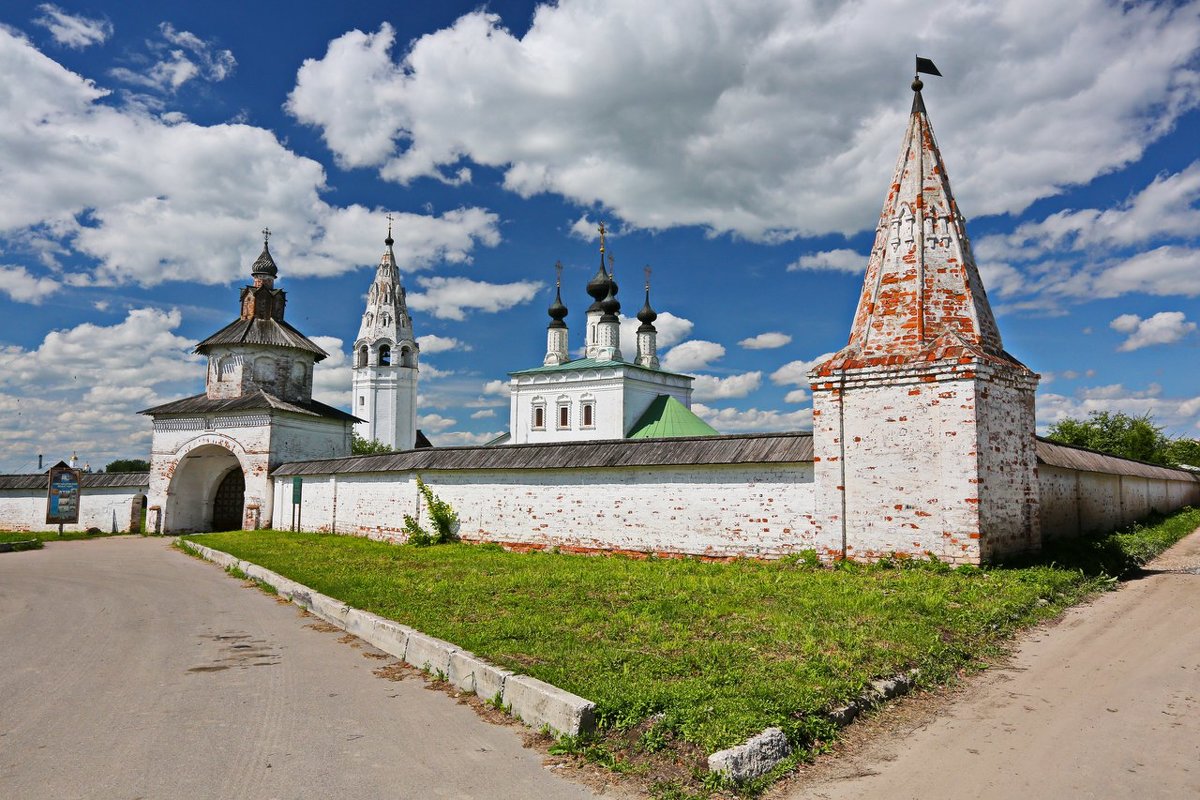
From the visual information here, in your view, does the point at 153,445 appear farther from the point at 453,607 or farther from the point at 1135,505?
the point at 1135,505

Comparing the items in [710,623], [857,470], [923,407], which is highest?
[923,407]

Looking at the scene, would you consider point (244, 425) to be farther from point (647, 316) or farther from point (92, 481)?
point (647, 316)

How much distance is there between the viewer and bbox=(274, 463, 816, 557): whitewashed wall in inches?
437

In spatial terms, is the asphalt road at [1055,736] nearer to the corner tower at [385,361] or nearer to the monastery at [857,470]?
the monastery at [857,470]

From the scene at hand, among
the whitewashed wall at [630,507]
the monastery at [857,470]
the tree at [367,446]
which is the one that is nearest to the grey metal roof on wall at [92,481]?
the monastery at [857,470]

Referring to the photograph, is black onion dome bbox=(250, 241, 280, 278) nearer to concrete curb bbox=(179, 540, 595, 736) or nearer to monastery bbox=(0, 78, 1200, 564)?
monastery bbox=(0, 78, 1200, 564)

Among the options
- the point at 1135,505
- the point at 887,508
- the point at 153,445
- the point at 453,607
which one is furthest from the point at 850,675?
the point at 153,445

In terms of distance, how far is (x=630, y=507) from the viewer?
12.8 metres

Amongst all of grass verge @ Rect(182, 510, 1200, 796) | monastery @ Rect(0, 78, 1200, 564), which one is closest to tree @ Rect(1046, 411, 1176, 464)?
monastery @ Rect(0, 78, 1200, 564)

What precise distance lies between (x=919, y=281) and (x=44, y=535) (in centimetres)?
2621

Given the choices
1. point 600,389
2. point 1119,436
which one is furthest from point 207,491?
point 1119,436

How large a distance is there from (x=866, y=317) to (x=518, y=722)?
814 cm

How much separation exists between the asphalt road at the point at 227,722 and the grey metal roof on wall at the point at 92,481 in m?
19.3

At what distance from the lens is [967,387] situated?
9.38 metres
